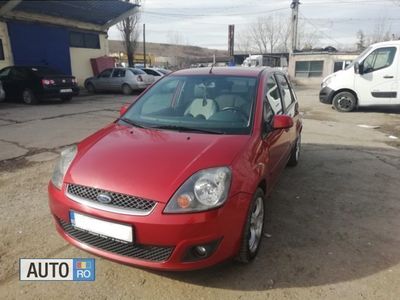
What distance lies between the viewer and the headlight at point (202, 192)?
2377 millimetres

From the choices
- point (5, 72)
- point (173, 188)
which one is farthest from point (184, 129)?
point (5, 72)

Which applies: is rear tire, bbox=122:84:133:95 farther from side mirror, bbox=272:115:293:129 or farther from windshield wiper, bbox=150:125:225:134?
side mirror, bbox=272:115:293:129

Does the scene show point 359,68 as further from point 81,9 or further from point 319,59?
point 319,59

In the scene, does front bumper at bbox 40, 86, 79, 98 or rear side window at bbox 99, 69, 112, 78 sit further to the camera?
rear side window at bbox 99, 69, 112, 78

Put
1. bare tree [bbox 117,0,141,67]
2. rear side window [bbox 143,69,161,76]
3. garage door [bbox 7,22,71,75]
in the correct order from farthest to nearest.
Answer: bare tree [bbox 117,0,141,67] → rear side window [bbox 143,69,161,76] → garage door [bbox 7,22,71,75]

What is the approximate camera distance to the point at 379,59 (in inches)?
444

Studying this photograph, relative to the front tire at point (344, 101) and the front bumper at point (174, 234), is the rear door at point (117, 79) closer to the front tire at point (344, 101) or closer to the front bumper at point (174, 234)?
the front tire at point (344, 101)

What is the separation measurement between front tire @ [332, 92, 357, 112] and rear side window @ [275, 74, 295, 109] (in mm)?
7717

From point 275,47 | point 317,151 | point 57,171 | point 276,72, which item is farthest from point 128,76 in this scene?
point 275,47

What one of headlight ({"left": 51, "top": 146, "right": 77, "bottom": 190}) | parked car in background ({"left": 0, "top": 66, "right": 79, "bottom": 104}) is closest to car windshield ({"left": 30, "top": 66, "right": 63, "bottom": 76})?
parked car in background ({"left": 0, "top": 66, "right": 79, "bottom": 104})

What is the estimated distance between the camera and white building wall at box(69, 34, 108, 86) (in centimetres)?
2075

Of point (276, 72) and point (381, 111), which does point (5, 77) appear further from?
point (381, 111)

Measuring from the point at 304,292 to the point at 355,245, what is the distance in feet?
3.15

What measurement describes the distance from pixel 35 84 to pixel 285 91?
37.6 feet
